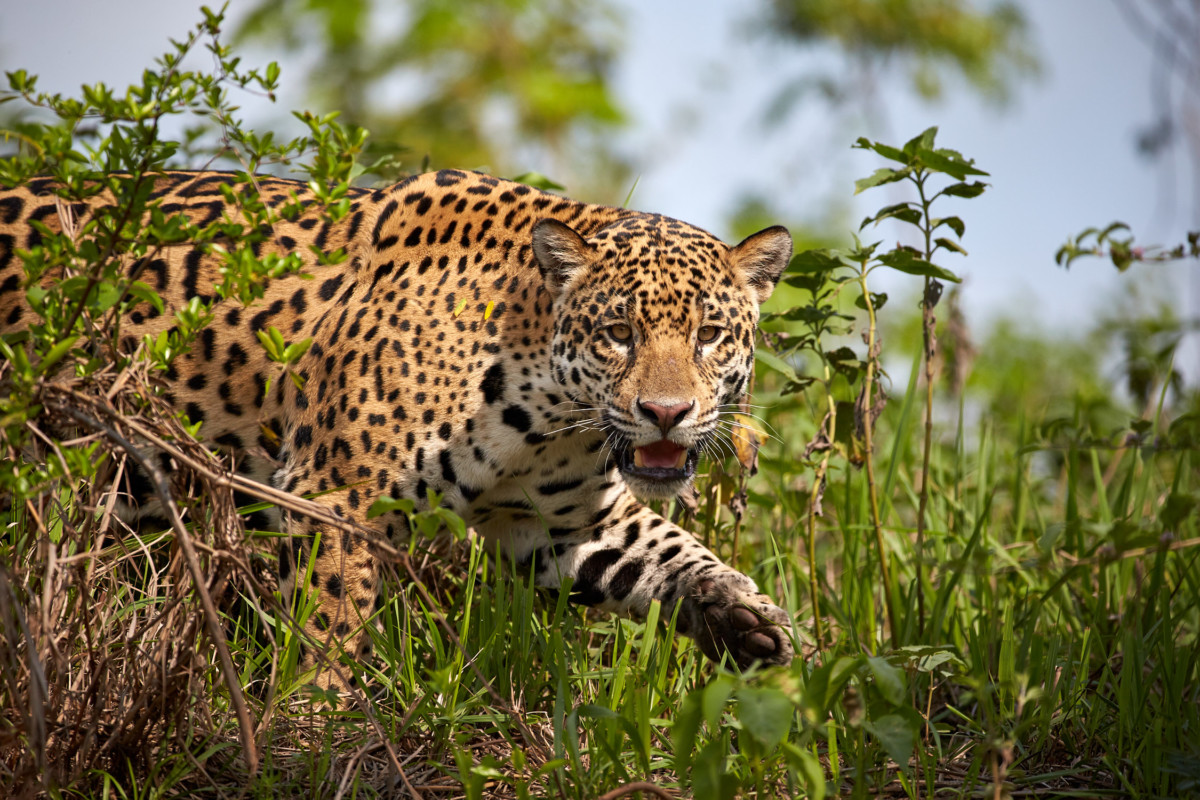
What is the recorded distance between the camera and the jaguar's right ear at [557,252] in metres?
4.29

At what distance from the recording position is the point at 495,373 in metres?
4.33

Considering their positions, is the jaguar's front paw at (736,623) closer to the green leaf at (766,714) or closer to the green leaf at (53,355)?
the green leaf at (766,714)

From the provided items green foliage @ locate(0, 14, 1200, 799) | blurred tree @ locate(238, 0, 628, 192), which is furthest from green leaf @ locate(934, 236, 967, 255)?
blurred tree @ locate(238, 0, 628, 192)

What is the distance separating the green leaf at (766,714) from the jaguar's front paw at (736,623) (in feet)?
5.74

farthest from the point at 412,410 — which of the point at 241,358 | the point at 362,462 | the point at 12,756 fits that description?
the point at 12,756

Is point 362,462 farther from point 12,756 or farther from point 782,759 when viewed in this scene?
point 782,759

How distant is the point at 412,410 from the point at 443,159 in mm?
27162

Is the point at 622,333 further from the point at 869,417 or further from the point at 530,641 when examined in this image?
the point at 530,641

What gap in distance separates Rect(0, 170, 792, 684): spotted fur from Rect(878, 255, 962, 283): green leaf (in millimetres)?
778

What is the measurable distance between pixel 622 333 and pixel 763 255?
77 cm

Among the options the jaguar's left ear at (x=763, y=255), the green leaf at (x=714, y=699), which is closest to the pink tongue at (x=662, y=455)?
the jaguar's left ear at (x=763, y=255)

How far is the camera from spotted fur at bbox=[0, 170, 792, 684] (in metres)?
4.18

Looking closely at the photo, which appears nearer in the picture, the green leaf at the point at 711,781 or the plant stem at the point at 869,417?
the green leaf at the point at 711,781

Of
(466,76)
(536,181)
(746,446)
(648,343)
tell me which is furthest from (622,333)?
(466,76)
